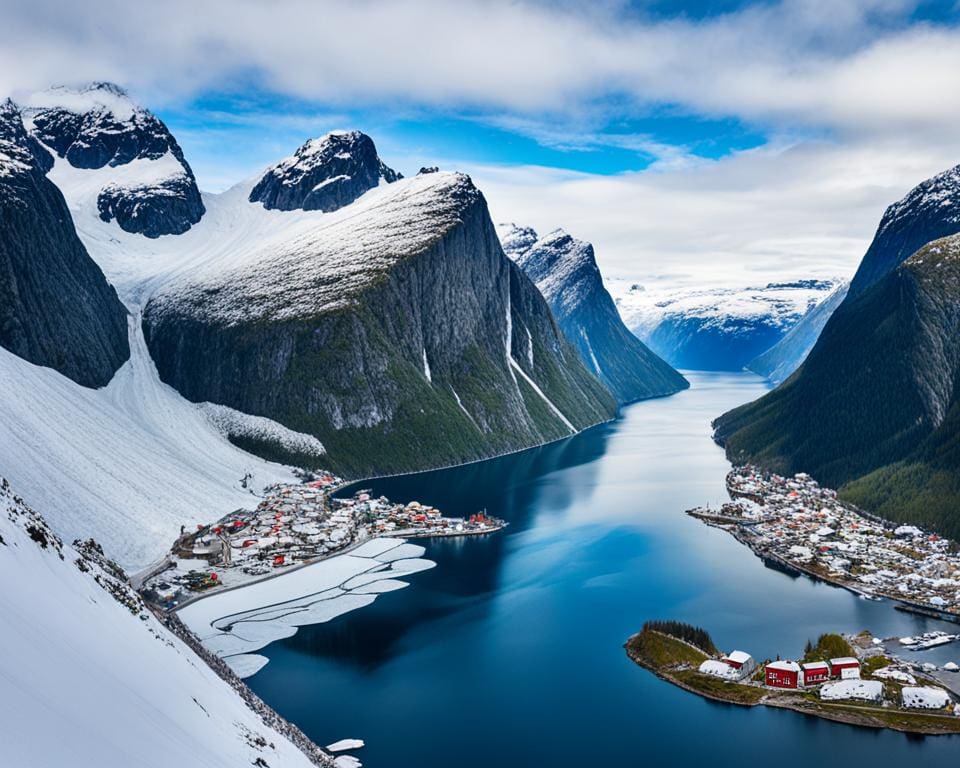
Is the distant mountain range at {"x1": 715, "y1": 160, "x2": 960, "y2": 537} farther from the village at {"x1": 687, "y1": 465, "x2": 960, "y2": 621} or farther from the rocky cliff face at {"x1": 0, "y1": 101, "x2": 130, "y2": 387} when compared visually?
the rocky cliff face at {"x1": 0, "y1": 101, "x2": 130, "y2": 387}

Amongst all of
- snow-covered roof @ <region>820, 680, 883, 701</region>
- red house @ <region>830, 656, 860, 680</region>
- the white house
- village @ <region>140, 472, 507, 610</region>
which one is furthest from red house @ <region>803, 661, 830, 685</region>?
village @ <region>140, 472, 507, 610</region>

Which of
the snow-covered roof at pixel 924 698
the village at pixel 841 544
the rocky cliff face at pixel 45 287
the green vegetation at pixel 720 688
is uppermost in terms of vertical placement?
the rocky cliff face at pixel 45 287

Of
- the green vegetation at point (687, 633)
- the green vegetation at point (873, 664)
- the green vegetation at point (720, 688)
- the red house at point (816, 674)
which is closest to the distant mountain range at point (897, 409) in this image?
the green vegetation at point (873, 664)

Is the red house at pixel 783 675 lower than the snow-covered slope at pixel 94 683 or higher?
lower

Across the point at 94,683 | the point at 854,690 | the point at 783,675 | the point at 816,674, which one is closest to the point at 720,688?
the point at 783,675

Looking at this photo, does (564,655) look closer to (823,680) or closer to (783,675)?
(783,675)

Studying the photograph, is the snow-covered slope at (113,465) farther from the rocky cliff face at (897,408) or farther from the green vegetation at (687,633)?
the rocky cliff face at (897,408)
